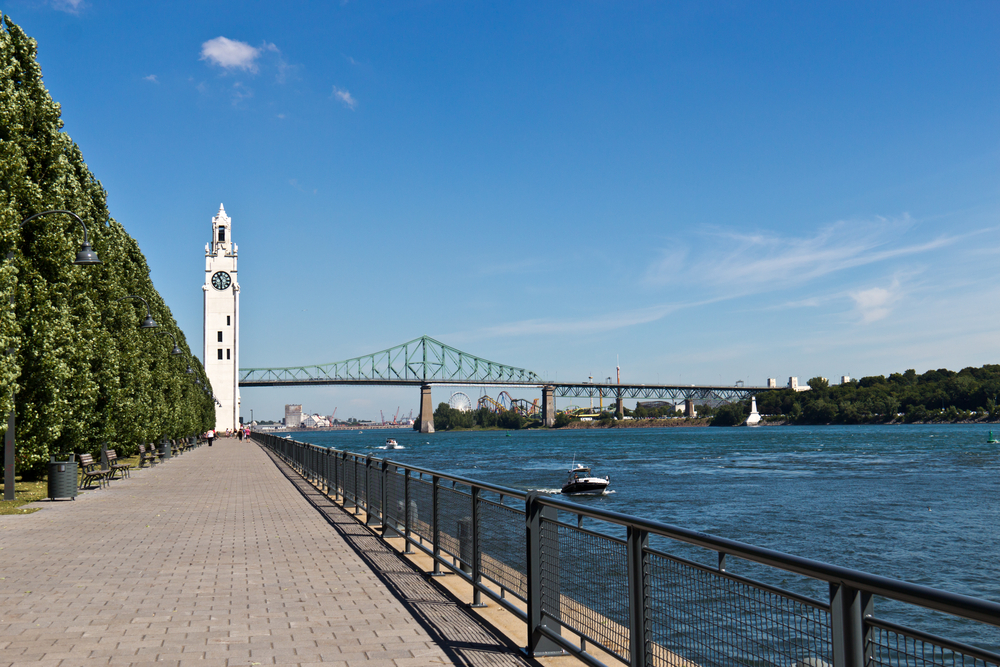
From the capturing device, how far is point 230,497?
1952 cm

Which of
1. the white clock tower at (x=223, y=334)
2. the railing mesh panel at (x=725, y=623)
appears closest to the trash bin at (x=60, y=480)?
the railing mesh panel at (x=725, y=623)

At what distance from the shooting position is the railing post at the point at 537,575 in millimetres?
5891

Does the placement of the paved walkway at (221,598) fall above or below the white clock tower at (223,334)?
below

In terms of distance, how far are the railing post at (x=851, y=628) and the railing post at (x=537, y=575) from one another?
Result: 2963mm

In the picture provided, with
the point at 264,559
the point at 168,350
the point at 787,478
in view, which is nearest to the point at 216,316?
the point at 168,350

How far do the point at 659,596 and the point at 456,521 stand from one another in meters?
3.99

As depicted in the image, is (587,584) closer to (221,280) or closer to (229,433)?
(229,433)

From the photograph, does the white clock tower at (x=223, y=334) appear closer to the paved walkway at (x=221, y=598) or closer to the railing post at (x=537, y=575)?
the paved walkway at (x=221, y=598)

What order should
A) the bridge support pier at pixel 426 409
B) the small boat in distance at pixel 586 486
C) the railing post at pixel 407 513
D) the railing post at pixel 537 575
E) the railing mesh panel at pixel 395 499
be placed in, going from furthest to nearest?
the bridge support pier at pixel 426 409 < the small boat in distance at pixel 586 486 < the railing mesh panel at pixel 395 499 < the railing post at pixel 407 513 < the railing post at pixel 537 575

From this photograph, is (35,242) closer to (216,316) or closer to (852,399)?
(216,316)

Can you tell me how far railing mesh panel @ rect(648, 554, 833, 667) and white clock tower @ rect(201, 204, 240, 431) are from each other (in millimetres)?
119291

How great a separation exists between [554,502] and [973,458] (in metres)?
75.2

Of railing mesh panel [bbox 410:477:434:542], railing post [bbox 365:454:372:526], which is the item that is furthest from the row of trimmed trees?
railing mesh panel [bbox 410:477:434:542]

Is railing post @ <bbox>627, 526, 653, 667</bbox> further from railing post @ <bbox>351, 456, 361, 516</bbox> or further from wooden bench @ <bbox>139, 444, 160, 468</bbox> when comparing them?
wooden bench @ <bbox>139, 444, 160, 468</bbox>
